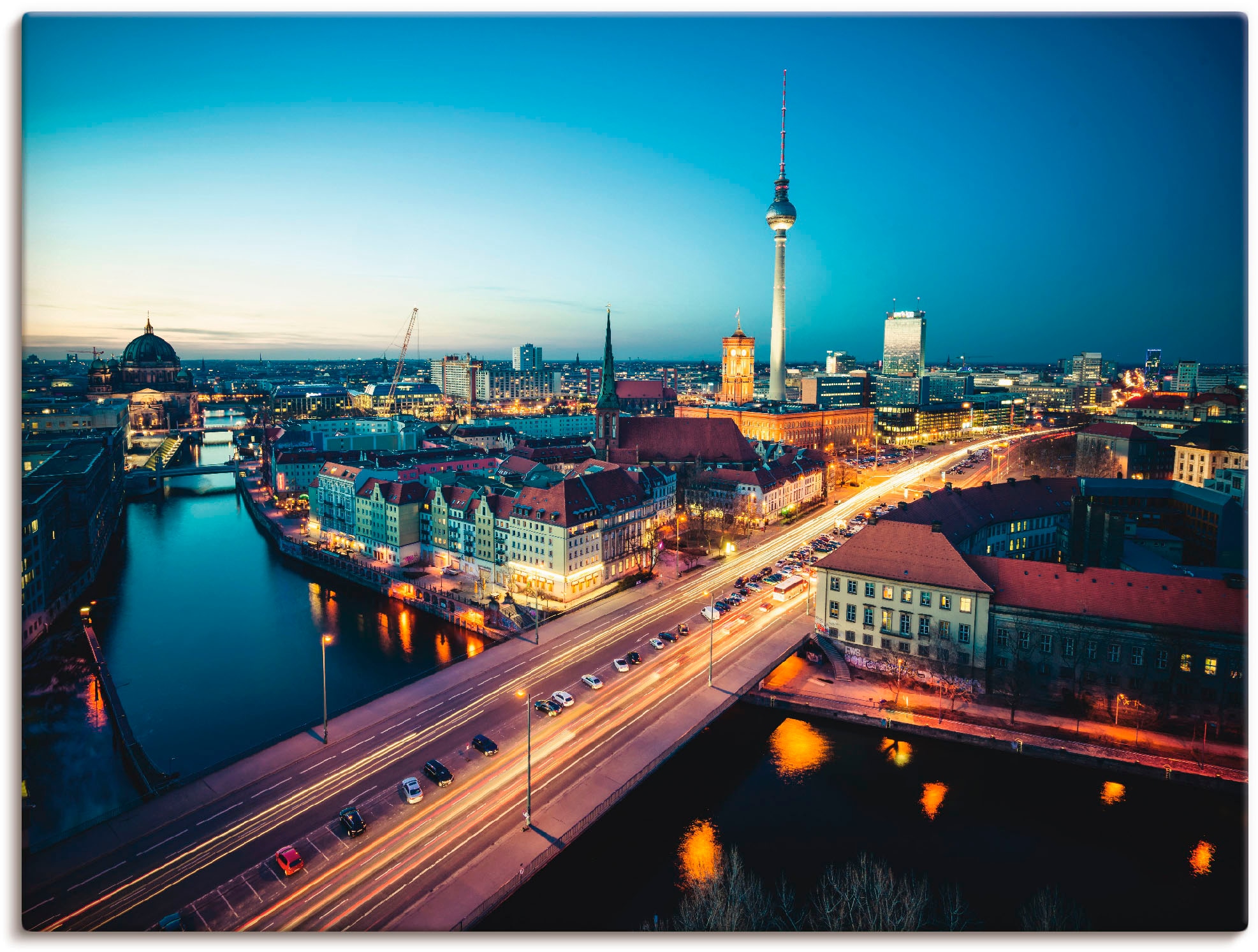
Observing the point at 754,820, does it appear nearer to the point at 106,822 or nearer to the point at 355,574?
the point at 106,822

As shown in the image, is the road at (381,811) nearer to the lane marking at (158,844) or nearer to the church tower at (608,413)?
the lane marking at (158,844)

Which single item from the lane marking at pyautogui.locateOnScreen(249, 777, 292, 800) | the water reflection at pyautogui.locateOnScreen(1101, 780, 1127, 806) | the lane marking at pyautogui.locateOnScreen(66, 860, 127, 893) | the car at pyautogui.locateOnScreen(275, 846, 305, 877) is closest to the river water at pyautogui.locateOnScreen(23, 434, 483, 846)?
the lane marking at pyautogui.locateOnScreen(249, 777, 292, 800)

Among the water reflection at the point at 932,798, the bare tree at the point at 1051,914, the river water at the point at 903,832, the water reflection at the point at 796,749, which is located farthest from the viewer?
the water reflection at the point at 796,749

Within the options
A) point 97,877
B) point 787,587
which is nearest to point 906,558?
point 787,587

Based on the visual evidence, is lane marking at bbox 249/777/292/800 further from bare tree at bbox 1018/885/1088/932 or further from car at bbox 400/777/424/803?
bare tree at bbox 1018/885/1088/932

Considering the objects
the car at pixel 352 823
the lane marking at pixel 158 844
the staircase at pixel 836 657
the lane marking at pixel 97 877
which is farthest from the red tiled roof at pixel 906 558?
the lane marking at pixel 97 877

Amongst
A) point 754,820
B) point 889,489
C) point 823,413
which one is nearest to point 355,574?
point 754,820
